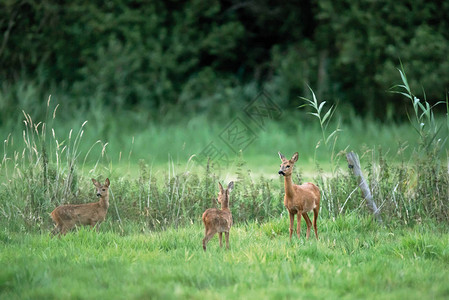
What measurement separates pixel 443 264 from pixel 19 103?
1320cm

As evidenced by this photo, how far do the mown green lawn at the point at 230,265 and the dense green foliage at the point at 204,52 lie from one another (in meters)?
12.4

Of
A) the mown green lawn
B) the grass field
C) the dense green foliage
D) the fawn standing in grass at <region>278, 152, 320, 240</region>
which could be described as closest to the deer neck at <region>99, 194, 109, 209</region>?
the grass field

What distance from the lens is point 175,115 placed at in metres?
20.5

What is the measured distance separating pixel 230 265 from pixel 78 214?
252cm

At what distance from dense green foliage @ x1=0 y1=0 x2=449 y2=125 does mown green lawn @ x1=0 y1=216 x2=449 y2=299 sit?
1236 centimetres

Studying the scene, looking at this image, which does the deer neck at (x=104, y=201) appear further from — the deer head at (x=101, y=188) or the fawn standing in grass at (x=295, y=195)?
the fawn standing in grass at (x=295, y=195)

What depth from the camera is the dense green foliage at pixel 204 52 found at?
65.3 feet

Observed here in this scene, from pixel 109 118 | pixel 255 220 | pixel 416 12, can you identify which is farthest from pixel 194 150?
pixel 416 12

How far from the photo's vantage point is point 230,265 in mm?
6277

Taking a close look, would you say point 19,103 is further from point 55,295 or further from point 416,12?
point 55,295

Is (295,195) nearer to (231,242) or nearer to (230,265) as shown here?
(231,242)

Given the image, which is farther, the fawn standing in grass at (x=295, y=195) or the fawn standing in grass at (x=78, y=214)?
the fawn standing in grass at (x=78, y=214)

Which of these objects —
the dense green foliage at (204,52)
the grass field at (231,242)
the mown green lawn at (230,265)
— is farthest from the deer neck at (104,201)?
the dense green foliage at (204,52)

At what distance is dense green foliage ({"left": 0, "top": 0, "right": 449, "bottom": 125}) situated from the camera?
19.9 metres
